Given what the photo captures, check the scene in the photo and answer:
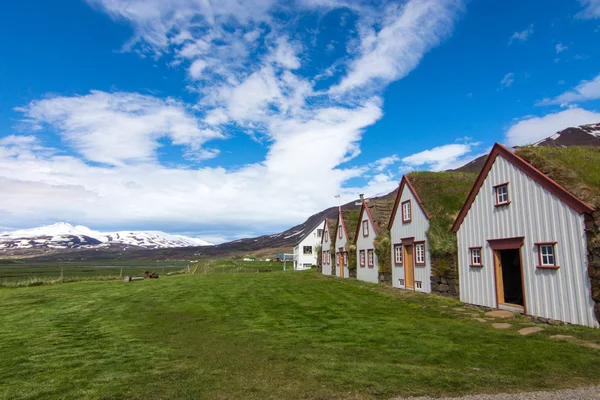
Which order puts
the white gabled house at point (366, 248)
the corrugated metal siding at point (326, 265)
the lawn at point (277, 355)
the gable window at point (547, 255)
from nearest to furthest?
the lawn at point (277, 355), the gable window at point (547, 255), the white gabled house at point (366, 248), the corrugated metal siding at point (326, 265)

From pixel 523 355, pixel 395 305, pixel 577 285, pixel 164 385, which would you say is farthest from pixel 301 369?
pixel 395 305

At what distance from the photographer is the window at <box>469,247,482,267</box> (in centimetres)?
1614

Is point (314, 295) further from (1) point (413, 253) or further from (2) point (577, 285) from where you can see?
(2) point (577, 285)

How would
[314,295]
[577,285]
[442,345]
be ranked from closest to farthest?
A: [442,345] < [577,285] < [314,295]

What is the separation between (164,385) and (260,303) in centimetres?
1207

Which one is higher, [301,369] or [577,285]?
[577,285]

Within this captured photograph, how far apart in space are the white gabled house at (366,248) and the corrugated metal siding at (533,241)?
41.6 ft

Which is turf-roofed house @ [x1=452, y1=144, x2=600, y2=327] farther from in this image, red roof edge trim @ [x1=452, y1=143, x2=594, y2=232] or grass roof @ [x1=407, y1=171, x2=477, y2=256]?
grass roof @ [x1=407, y1=171, x2=477, y2=256]

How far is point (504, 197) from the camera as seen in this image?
14.6m

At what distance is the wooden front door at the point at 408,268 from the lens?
23797 mm

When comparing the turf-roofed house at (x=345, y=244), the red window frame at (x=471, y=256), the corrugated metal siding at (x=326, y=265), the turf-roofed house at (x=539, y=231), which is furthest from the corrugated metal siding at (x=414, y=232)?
the corrugated metal siding at (x=326, y=265)

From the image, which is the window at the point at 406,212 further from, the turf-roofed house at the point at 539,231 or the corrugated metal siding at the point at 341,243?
→ the corrugated metal siding at the point at 341,243

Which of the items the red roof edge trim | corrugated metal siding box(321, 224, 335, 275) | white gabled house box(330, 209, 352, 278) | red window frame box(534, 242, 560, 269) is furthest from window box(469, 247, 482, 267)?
corrugated metal siding box(321, 224, 335, 275)

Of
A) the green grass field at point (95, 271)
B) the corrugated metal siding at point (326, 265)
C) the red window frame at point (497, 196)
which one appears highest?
the red window frame at point (497, 196)
